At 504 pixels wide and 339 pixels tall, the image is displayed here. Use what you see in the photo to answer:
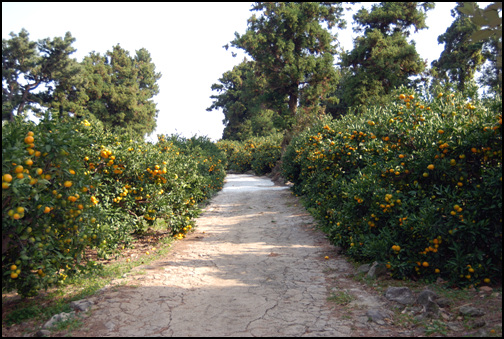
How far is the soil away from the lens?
3.29m

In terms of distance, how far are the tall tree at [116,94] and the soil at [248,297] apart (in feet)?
75.7

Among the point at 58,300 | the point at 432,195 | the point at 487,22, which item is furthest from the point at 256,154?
the point at 487,22

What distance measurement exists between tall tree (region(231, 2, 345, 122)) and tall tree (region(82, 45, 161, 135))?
1349 cm

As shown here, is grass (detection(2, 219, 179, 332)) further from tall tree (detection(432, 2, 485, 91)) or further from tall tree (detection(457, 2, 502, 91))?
tall tree (detection(432, 2, 485, 91))

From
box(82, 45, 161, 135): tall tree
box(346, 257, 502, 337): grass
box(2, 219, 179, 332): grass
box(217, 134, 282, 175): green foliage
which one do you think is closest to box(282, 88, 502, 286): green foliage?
box(346, 257, 502, 337): grass

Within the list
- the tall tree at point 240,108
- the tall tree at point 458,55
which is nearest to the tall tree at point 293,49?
the tall tree at point 458,55

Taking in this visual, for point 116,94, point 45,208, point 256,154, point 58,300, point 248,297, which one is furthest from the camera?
point 116,94

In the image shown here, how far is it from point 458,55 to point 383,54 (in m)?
6.20

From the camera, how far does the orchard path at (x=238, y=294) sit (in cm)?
334

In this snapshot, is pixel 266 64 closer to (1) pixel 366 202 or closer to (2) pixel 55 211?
(1) pixel 366 202

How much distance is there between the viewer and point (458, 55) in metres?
22.0

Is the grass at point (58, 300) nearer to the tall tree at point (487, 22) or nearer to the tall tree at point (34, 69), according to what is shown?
the tall tree at point (487, 22)

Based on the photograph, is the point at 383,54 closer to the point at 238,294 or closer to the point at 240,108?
the point at 238,294

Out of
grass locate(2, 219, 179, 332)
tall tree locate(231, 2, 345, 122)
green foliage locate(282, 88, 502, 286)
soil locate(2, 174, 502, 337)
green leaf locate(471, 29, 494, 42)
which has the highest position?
tall tree locate(231, 2, 345, 122)
